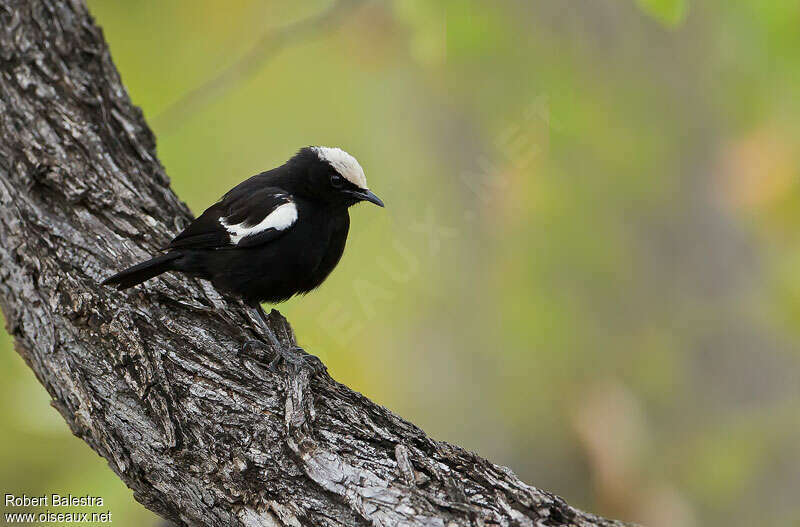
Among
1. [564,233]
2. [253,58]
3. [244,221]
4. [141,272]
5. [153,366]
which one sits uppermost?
[564,233]

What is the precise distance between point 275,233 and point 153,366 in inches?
41.7

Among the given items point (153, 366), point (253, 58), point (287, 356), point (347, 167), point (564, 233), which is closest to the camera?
point (153, 366)

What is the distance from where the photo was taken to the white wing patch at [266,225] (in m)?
3.89

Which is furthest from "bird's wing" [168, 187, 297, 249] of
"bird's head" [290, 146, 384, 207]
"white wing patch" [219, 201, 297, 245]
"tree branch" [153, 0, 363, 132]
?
"tree branch" [153, 0, 363, 132]

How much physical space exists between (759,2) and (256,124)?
5.74 metres

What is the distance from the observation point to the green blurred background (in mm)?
6848

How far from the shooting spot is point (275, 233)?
390 centimetres

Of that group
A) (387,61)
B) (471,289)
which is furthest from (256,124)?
(471,289)

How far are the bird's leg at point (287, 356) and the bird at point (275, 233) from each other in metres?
0.12

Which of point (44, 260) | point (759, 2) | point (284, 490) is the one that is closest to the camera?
point (284, 490)

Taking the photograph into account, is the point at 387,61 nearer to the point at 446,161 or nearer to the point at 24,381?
the point at 446,161

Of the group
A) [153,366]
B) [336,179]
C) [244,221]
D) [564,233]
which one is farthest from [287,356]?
[564,233]

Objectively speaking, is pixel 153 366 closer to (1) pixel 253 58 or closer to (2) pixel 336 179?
(2) pixel 336 179

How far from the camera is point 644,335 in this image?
8047mm
